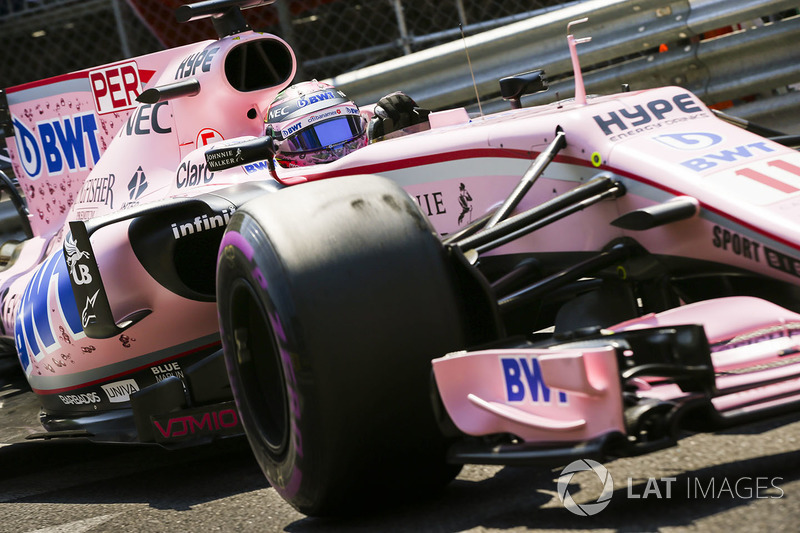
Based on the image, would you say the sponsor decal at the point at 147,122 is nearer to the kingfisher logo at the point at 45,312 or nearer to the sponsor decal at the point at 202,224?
the kingfisher logo at the point at 45,312

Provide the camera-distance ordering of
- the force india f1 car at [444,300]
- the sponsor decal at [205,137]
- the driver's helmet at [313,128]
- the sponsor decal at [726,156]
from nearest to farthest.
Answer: the force india f1 car at [444,300], the sponsor decal at [726,156], the driver's helmet at [313,128], the sponsor decal at [205,137]

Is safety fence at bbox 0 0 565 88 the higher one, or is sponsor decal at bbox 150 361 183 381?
safety fence at bbox 0 0 565 88

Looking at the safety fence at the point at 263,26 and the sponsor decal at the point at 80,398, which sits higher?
the safety fence at the point at 263,26

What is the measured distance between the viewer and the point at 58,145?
575cm

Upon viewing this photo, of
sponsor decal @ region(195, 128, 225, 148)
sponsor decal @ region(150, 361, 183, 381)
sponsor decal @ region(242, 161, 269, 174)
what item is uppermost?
sponsor decal @ region(195, 128, 225, 148)

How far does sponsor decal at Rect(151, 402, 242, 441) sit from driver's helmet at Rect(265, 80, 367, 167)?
1322 millimetres

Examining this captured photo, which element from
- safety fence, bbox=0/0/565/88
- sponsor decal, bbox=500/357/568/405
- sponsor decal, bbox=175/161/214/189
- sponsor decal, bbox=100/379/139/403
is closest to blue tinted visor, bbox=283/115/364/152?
sponsor decal, bbox=175/161/214/189

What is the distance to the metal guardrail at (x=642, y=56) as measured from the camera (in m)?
6.33

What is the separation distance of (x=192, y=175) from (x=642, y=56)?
130 inches

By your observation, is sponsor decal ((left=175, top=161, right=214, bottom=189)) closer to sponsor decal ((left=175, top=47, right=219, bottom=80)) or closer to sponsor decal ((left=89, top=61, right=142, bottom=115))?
sponsor decal ((left=175, top=47, right=219, bottom=80))

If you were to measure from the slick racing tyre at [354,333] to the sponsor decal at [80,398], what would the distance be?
1.77m

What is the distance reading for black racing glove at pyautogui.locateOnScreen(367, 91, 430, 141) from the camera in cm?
474

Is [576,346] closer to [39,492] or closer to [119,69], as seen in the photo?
[39,492]

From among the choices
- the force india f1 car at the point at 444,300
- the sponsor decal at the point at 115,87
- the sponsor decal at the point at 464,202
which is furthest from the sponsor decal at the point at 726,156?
the sponsor decal at the point at 115,87
